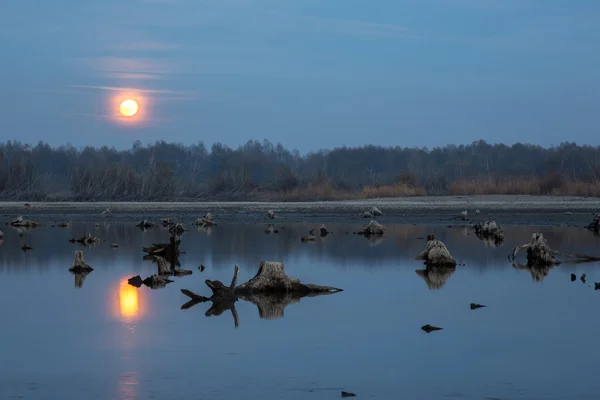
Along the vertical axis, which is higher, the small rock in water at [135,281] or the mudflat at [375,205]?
the mudflat at [375,205]

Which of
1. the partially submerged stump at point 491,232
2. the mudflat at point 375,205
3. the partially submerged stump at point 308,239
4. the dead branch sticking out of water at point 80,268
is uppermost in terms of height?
the mudflat at point 375,205

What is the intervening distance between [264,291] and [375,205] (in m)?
39.6

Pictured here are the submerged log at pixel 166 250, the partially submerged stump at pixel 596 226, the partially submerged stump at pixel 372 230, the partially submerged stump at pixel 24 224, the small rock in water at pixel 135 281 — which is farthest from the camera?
the partially submerged stump at pixel 24 224

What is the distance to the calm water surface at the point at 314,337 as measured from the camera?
10.4 metres

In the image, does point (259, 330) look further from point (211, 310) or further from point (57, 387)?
point (57, 387)

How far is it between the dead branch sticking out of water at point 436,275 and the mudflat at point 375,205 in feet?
64.6

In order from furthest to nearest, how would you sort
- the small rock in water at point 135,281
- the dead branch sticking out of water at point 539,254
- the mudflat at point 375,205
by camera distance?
the mudflat at point 375,205 < the dead branch sticking out of water at point 539,254 < the small rock in water at point 135,281

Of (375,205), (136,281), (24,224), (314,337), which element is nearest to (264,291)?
(136,281)

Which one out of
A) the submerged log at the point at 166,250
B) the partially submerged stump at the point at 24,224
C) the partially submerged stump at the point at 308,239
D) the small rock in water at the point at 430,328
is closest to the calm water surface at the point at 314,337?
the small rock in water at the point at 430,328

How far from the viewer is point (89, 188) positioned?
66875 mm

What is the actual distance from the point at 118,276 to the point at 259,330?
8.03 m

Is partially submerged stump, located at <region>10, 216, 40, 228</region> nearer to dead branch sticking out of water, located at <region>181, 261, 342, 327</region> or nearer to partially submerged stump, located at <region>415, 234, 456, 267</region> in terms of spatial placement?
partially submerged stump, located at <region>415, 234, 456, 267</region>

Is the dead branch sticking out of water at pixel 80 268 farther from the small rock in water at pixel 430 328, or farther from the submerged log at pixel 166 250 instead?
the small rock in water at pixel 430 328

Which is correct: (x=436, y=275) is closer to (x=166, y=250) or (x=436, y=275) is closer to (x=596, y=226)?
(x=166, y=250)
